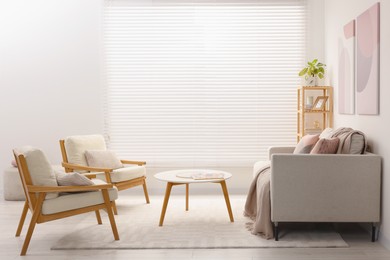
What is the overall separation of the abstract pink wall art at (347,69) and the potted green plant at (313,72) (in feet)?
1.84

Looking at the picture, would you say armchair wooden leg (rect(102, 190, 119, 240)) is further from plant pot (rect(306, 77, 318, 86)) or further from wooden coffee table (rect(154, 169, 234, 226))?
plant pot (rect(306, 77, 318, 86))

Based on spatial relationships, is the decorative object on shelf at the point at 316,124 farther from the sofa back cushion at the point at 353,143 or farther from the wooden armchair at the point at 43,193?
the wooden armchair at the point at 43,193

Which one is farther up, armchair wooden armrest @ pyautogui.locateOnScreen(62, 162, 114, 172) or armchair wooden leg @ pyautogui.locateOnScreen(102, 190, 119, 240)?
armchair wooden armrest @ pyautogui.locateOnScreen(62, 162, 114, 172)

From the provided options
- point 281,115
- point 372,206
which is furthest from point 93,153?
point 372,206

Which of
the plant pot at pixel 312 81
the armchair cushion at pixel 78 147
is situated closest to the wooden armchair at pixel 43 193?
the armchair cushion at pixel 78 147

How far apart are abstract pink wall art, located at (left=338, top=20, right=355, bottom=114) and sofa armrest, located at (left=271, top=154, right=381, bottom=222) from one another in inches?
42.1

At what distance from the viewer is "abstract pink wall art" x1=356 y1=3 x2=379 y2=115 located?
407 cm

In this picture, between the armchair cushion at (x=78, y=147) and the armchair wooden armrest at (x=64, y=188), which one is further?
the armchair cushion at (x=78, y=147)

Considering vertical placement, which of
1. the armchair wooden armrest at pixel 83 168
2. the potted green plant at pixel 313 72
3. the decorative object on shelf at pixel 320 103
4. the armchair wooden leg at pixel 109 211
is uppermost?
the potted green plant at pixel 313 72

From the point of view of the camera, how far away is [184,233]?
4.27 metres

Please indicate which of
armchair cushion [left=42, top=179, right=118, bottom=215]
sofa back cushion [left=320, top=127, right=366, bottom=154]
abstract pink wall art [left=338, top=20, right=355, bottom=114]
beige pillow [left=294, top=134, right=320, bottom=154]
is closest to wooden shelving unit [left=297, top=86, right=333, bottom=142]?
abstract pink wall art [left=338, top=20, right=355, bottom=114]

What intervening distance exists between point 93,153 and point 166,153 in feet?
4.10

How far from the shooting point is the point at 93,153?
5449mm

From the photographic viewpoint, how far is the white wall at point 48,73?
6.33m
